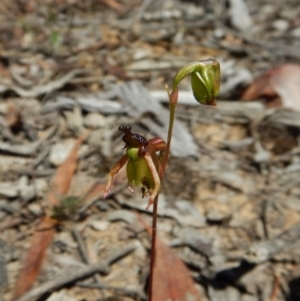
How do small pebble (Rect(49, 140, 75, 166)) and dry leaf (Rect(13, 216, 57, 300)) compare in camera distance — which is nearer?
dry leaf (Rect(13, 216, 57, 300))

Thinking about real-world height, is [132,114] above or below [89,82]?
below

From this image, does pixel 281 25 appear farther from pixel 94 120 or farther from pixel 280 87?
pixel 94 120

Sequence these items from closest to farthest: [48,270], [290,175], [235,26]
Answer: [48,270] < [290,175] < [235,26]

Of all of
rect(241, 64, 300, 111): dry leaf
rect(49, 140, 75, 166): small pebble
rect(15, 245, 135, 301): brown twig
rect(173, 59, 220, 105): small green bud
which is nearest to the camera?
rect(173, 59, 220, 105): small green bud

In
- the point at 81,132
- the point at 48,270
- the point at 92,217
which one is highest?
the point at 81,132

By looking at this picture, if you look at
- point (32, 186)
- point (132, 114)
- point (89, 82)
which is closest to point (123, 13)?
point (89, 82)

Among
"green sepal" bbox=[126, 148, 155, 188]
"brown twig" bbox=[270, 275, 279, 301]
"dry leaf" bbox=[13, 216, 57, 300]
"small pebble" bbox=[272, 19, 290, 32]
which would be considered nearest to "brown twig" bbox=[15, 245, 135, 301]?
"dry leaf" bbox=[13, 216, 57, 300]

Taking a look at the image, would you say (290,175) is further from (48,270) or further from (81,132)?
(48,270)

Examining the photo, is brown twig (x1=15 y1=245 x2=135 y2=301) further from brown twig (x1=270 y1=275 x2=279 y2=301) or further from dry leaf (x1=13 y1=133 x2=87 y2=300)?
brown twig (x1=270 y1=275 x2=279 y2=301)
